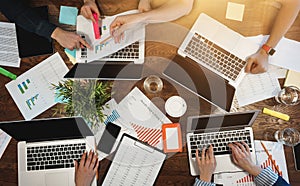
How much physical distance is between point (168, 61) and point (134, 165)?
0.43 m

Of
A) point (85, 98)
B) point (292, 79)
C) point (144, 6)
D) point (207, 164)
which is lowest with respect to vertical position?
point (207, 164)

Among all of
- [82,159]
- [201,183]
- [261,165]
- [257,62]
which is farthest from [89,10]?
[261,165]

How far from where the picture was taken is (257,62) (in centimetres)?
165

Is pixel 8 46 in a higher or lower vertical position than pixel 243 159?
higher

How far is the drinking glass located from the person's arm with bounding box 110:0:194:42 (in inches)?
8.1

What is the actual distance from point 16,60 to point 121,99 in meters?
0.44

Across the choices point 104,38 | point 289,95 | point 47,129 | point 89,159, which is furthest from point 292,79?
point 47,129

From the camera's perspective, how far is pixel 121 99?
1676 millimetres

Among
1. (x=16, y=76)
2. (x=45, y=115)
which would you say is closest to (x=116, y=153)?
(x=45, y=115)

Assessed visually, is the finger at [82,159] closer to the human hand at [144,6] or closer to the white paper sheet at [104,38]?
the white paper sheet at [104,38]

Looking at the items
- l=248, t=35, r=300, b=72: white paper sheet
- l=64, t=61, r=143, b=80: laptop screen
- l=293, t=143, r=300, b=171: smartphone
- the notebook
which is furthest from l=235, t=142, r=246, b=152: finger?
the notebook

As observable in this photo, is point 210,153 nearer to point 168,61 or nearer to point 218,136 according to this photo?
point 218,136

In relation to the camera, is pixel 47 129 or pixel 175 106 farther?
pixel 175 106

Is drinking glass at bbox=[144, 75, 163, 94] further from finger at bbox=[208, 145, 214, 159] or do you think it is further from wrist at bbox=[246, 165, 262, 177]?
wrist at bbox=[246, 165, 262, 177]
